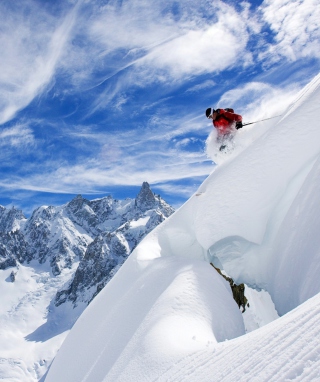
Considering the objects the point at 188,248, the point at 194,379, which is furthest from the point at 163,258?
the point at 194,379

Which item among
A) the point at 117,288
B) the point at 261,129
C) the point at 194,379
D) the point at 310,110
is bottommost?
the point at 194,379

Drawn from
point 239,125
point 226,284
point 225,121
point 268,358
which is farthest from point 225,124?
point 268,358

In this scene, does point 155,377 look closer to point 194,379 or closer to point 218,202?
point 194,379

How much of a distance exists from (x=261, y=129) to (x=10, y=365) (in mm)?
147854

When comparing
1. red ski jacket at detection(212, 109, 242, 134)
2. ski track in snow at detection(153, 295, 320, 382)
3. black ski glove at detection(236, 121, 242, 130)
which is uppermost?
red ski jacket at detection(212, 109, 242, 134)

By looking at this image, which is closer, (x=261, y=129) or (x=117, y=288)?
(x=117, y=288)

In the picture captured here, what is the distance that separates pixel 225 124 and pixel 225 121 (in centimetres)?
13

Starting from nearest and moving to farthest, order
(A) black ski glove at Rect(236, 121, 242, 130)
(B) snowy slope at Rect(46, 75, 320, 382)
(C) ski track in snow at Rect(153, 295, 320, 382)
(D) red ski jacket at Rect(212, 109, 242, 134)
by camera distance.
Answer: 1. (C) ski track in snow at Rect(153, 295, 320, 382)
2. (B) snowy slope at Rect(46, 75, 320, 382)
3. (A) black ski glove at Rect(236, 121, 242, 130)
4. (D) red ski jacket at Rect(212, 109, 242, 134)

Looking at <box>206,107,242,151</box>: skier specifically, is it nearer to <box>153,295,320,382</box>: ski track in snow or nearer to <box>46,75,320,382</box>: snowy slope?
<box>46,75,320,382</box>: snowy slope

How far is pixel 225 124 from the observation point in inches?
492

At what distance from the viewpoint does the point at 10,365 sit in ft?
415

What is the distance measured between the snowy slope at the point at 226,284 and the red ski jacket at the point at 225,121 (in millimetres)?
3300

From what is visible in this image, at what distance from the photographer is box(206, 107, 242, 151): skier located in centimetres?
1230

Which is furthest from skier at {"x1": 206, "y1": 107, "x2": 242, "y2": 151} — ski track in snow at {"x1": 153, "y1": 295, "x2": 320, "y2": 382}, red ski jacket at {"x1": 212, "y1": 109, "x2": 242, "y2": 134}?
ski track in snow at {"x1": 153, "y1": 295, "x2": 320, "y2": 382}
